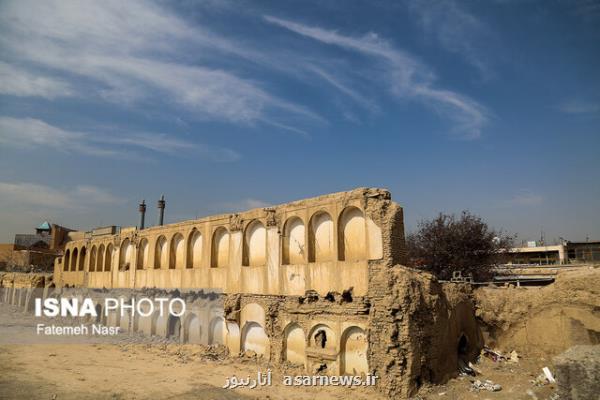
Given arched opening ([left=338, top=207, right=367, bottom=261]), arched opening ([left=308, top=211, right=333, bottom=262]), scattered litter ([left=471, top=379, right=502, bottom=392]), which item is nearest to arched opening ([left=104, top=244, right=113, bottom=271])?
arched opening ([left=308, top=211, right=333, bottom=262])

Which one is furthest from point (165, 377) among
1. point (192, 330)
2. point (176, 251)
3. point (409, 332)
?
point (176, 251)

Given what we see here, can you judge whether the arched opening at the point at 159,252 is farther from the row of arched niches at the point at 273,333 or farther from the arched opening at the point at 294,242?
the arched opening at the point at 294,242

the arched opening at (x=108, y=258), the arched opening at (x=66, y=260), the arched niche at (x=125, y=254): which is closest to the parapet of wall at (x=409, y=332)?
the arched niche at (x=125, y=254)

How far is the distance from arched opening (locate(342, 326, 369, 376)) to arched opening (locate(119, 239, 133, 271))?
1735 centimetres

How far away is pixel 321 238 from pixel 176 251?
10316 mm

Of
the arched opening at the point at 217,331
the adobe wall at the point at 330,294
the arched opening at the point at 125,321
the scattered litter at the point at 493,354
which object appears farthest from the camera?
the arched opening at the point at 125,321

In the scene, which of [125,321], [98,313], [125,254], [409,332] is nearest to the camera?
[409,332]

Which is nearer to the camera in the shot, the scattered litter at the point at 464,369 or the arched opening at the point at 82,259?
the scattered litter at the point at 464,369

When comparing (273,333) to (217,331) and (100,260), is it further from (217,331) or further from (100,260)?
(100,260)

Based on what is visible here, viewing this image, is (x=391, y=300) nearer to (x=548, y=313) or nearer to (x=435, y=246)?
(x=548, y=313)

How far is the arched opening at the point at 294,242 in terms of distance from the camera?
51.7 feet

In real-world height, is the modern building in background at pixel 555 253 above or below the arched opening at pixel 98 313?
above

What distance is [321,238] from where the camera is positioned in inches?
596

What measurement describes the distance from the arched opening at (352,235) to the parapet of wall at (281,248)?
32mm
